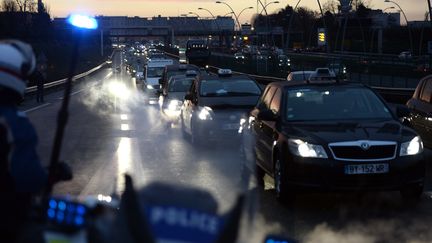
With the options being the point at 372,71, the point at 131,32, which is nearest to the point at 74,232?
the point at 372,71

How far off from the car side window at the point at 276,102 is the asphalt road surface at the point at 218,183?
1.06 metres

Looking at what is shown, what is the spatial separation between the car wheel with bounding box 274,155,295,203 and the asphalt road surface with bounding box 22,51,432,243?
0.12 meters

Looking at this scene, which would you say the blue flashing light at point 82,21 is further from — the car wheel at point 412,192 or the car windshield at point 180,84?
the car windshield at point 180,84

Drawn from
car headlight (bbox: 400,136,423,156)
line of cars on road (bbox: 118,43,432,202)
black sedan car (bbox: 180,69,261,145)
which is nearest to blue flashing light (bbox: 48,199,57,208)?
line of cars on road (bbox: 118,43,432,202)

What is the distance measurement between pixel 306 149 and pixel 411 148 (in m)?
1.26

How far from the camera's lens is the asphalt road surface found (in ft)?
23.1

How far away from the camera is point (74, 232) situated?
230 centimetres

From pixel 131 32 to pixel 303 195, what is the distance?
447 feet

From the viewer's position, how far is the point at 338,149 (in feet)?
27.4

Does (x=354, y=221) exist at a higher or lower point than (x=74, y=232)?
lower

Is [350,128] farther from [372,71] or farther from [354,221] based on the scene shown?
[372,71]

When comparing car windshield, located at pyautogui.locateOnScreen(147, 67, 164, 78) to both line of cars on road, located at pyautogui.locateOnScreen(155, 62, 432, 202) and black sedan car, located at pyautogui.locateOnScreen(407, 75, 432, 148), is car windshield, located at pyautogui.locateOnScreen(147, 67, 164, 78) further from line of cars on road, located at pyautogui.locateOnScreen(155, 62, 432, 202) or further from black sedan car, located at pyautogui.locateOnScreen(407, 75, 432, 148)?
→ line of cars on road, located at pyautogui.locateOnScreen(155, 62, 432, 202)

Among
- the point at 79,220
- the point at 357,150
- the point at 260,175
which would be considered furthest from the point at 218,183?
the point at 79,220

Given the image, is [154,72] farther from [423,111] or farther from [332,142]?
[332,142]
